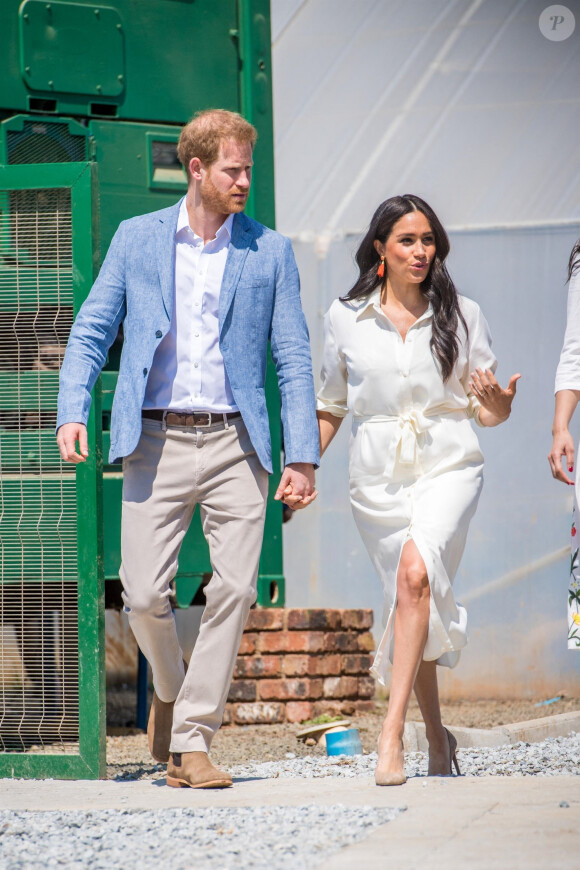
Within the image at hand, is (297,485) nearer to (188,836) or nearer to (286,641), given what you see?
(188,836)

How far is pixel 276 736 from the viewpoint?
20.8 ft

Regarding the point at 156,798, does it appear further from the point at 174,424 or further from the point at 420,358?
the point at 420,358

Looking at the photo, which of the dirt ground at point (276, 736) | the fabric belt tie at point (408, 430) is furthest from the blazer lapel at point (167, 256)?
the dirt ground at point (276, 736)

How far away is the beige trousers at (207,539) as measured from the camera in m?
4.08

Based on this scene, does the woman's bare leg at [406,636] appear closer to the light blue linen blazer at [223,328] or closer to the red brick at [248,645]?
the light blue linen blazer at [223,328]

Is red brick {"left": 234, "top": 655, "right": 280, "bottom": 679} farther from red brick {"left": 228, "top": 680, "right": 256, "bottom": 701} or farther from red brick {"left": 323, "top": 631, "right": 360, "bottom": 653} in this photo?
red brick {"left": 323, "top": 631, "right": 360, "bottom": 653}

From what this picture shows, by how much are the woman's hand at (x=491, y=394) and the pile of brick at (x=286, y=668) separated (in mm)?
2528

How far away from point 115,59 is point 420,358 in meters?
2.65

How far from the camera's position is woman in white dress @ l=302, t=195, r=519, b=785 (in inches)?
161

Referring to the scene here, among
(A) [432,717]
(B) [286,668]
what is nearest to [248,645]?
(B) [286,668]

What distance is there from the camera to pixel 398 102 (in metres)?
7.74

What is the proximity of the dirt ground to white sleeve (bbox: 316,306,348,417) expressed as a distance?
59.1 inches

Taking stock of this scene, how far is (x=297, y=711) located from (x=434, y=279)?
9.74 feet

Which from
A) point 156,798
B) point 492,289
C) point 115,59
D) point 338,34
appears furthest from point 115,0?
point 156,798
